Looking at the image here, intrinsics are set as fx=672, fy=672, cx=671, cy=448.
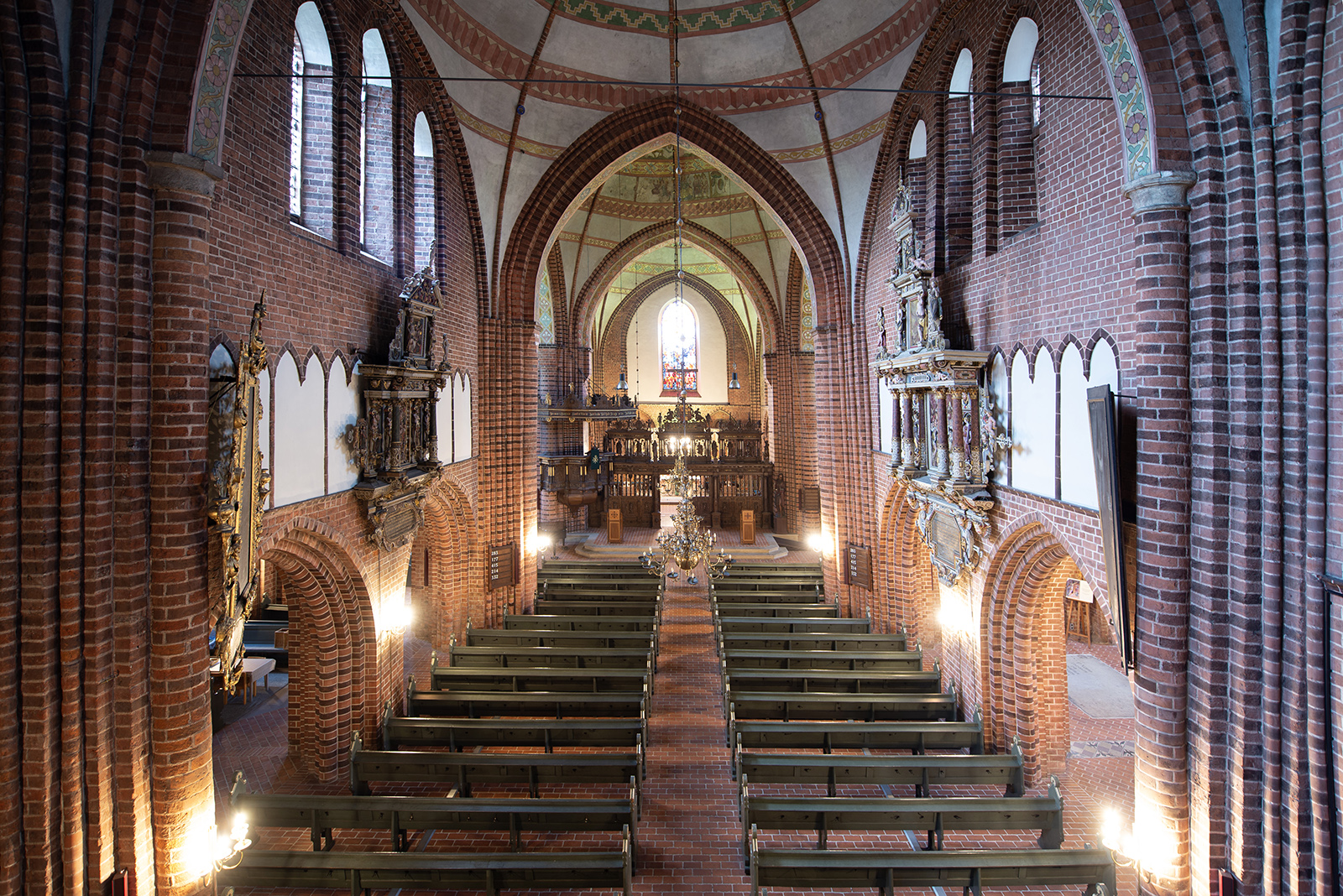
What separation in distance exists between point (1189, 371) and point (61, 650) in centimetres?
895

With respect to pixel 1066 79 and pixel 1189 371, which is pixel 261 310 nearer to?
pixel 1189 371

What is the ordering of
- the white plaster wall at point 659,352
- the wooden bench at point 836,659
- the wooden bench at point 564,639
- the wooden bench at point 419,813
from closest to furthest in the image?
the wooden bench at point 419,813
the wooden bench at point 836,659
the wooden bench at point 564,639
the white plaster wall at point 659,352

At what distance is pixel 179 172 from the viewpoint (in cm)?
536

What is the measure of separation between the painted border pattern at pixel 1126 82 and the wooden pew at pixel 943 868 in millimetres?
6142

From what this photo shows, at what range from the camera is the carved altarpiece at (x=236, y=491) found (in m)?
5.82

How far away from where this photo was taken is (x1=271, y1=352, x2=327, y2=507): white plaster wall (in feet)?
24.4

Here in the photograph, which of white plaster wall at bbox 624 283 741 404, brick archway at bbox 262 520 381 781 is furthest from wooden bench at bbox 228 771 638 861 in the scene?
white plaster wall at bbox 624 283 741 404

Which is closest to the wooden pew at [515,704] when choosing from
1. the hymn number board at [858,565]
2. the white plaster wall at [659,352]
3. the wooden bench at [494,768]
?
the wooden bench at [494,768]

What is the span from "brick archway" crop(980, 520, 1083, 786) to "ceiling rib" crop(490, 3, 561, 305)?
11.6m

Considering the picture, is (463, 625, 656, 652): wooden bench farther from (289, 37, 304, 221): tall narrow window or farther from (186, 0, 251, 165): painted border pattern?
(186, 0, 251, 165): painted border pattern

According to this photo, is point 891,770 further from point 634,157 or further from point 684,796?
point 634,157

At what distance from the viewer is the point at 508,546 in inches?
612

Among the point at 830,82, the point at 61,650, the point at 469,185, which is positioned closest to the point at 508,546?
the point at 469,185

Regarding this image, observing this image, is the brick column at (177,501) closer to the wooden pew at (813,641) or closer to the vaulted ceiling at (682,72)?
the vaulted ceiling at (682,72)
